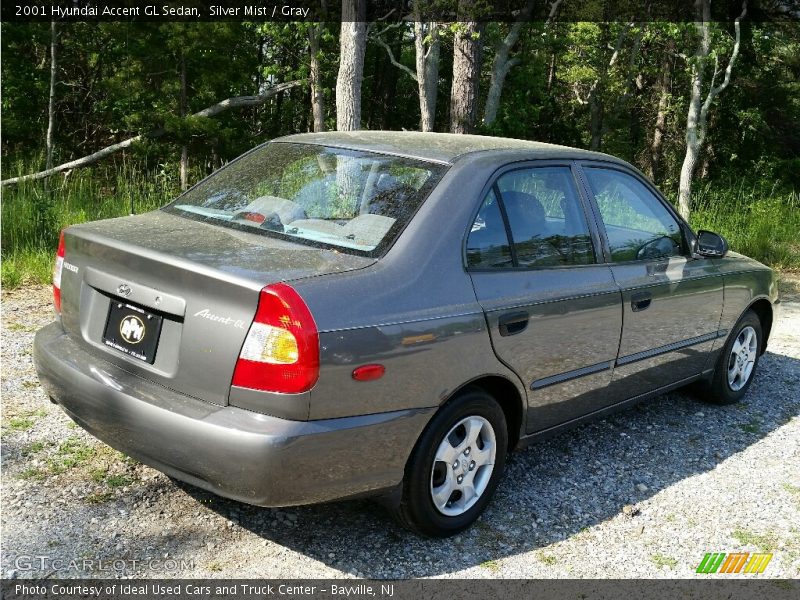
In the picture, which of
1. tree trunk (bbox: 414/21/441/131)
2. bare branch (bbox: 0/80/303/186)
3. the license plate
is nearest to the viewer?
the license plate

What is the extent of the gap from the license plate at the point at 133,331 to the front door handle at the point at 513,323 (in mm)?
1485

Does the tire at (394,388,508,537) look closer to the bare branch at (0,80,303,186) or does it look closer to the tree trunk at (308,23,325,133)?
the tree trunk at (308,23,325,133)

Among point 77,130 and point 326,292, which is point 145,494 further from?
point 77,130

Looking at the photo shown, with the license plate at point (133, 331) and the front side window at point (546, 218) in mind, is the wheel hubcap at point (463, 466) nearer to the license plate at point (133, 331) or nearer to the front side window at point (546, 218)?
the front side window at point (546, 218)

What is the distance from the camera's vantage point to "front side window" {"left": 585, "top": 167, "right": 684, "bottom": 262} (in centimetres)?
462

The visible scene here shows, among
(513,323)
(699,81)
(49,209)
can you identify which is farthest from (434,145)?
(699,81)

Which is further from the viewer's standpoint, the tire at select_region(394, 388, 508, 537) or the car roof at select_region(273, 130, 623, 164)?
the car roof at select_region(273, 130, 623, 164)

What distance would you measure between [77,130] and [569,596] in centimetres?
2092

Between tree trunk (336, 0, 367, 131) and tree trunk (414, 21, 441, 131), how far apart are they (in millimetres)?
3300

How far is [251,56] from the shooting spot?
21188 mm

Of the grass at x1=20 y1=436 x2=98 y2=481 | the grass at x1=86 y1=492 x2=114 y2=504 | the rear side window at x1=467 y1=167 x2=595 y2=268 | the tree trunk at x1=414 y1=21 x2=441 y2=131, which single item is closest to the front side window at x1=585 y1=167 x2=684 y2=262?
the rear side window at x1=467 y1=167 x2=595 y2=268

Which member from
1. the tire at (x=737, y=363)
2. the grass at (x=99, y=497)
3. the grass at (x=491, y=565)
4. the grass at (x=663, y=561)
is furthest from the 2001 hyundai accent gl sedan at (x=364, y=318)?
the tire at (x=737, y=363)

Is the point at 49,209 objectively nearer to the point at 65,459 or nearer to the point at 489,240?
the point at 65,459

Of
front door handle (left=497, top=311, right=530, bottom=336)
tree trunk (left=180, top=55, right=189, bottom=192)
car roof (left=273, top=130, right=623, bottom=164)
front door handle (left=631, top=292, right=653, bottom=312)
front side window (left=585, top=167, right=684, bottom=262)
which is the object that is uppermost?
car roof (left=273, top=130, right=623, bottom=164)
